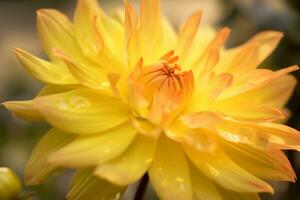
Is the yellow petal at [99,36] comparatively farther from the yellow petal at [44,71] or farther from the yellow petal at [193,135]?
the yellow petal at [193,135]

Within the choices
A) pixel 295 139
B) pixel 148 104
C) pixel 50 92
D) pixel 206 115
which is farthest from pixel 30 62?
pixel 295 139

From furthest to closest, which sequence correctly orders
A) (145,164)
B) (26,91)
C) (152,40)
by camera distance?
(26,91)
(152,40)
(145,164)

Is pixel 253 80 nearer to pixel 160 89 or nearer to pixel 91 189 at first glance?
pixel 160 89

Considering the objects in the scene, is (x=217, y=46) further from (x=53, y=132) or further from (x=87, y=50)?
(x=53, y=132)

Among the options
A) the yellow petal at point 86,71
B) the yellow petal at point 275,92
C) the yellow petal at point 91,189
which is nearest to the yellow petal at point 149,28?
the yellow petal at point 86,71

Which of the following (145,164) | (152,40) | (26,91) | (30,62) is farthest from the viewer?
(26,91)

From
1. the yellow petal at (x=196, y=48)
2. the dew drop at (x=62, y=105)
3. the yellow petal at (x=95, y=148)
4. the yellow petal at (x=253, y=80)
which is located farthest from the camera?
the yellow petal at (x=196, y=48)

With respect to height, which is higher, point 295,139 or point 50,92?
point 50,92
